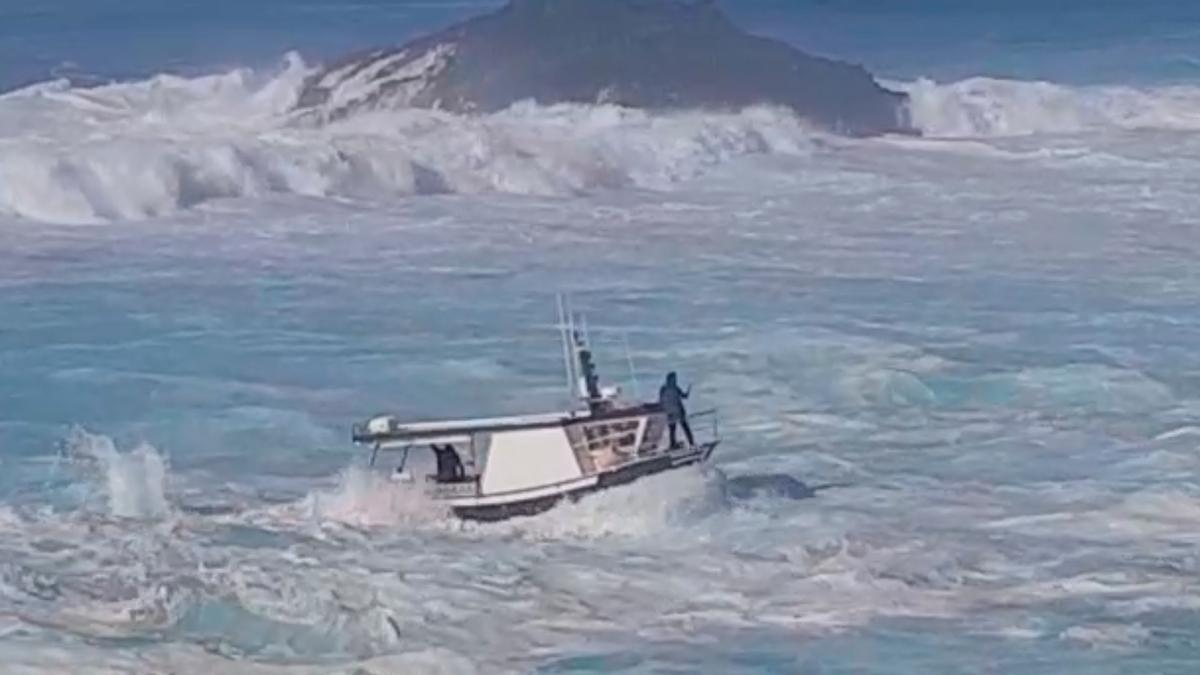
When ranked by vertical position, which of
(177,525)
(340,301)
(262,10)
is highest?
(262,10)

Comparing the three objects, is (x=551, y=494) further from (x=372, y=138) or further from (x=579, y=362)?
(x=372, y=138)

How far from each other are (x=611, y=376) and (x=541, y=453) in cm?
Answer: 505

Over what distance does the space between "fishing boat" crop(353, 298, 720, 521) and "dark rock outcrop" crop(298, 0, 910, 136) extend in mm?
25194

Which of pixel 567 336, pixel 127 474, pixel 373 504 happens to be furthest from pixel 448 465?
pixel 567 336

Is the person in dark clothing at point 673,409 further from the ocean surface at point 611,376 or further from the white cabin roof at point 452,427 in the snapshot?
the ocean surface at point 611,376

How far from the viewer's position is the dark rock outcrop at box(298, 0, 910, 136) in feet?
152

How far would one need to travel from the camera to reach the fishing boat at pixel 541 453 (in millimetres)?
19938

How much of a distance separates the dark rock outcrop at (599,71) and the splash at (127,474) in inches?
932

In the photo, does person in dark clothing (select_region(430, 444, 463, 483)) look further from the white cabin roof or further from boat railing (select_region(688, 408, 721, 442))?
boat railing (select_region(688, 408, 721, 442))

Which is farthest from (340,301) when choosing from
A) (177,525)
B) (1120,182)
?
(1120,182)

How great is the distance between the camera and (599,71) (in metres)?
47.5

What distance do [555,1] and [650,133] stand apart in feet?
17.8

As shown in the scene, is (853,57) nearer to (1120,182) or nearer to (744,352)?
(1120,182)

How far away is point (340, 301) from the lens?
Answer: 29.1m
